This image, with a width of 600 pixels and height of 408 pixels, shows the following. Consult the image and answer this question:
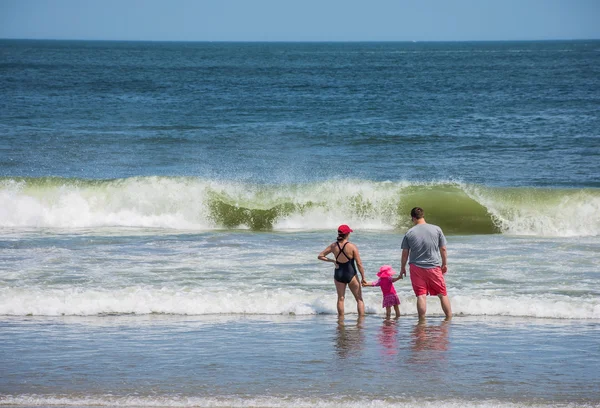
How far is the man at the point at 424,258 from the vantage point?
34.2 ft

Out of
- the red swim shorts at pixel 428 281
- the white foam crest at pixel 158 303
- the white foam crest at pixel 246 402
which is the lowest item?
the white foam crest at pixel 246 402

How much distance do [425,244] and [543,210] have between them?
32.8ft

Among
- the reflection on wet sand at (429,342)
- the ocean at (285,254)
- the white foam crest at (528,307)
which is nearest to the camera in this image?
the ocean at (285,254)

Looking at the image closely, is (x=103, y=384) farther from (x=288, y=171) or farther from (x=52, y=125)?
(x=52, y=125)

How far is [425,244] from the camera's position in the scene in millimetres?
10414

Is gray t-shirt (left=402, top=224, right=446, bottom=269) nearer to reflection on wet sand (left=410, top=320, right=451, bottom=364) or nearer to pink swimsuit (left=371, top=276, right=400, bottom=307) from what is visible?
pink swimsuit (left=371, top=276, right=400, bottom=307)

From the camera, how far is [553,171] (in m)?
24.4

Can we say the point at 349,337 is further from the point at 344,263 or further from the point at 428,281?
the point at 428,281

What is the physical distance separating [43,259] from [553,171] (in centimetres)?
1631

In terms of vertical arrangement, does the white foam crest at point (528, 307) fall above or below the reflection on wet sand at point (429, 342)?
above

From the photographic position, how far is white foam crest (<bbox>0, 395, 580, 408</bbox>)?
7219mm

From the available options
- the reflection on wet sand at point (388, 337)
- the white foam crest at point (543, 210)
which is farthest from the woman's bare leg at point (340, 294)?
the white foam crest at point (543, 210)

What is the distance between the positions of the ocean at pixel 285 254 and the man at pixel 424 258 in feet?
1.56

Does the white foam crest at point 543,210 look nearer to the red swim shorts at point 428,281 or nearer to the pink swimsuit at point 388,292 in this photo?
the red swim shorts at point 428,281
